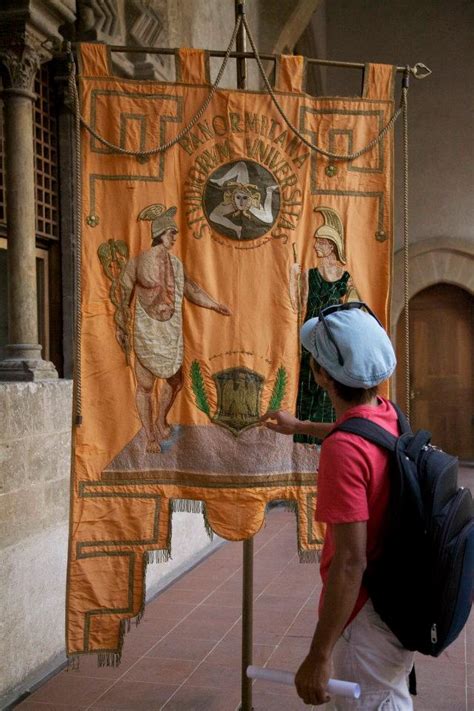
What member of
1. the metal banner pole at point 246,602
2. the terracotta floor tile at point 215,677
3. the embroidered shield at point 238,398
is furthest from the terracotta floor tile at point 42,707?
the embroidered shield at point 238,398

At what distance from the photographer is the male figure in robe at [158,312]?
294 cm

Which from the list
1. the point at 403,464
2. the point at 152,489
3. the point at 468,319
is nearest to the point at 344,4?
the point at 468,319

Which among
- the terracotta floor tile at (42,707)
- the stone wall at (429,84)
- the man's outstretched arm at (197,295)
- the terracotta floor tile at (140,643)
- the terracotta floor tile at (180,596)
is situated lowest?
the terracotta floor tile at (180,596)

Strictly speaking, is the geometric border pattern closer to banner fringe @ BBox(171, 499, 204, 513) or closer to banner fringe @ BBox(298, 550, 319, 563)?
banner fringe @ BBox(171, 499, 204, 513)

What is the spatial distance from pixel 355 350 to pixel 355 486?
0.31 m

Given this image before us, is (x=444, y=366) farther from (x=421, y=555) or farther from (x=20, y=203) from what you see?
(x=421, y=555)

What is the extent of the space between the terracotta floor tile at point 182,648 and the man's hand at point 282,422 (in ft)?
5.98

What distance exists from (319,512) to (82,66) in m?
1.82

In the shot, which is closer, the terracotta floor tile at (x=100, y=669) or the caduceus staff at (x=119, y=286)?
the caduceus staff at (x=119, y=286)

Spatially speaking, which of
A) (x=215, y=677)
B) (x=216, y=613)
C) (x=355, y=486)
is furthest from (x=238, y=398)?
(x=216, y=613)

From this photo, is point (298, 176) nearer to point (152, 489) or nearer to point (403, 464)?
point (152, 489)

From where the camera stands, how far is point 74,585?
2.84 metres

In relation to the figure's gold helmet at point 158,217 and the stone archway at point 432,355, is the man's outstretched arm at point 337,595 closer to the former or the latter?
the figure's gold helmet at point 158,217

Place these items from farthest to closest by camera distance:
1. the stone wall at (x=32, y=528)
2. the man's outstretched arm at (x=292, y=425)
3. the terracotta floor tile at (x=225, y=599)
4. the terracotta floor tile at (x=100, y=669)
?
1. the terracotta floor tile at (x=225, y=599)
2. the terracotta floor tile at (x=100, y=669)
3. the stone wall at (x=32, y=528)
4. the man's outstretched arm at (x=292, y=425)
